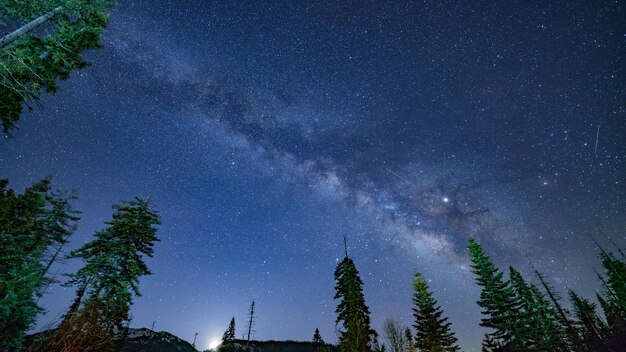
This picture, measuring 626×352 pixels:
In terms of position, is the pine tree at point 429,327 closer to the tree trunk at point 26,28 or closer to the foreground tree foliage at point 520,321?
the foreground tree foliage at point 520,321

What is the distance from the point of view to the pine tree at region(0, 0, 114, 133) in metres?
11.9

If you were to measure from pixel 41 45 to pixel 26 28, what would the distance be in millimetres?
792

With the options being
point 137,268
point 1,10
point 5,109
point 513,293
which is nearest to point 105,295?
point 137,268

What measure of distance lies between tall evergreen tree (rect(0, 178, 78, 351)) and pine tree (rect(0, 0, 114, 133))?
42.9 feet

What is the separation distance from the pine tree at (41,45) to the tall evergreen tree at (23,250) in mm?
13090

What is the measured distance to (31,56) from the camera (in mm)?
12211

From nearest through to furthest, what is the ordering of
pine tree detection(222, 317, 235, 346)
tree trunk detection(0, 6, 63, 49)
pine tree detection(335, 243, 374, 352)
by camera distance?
1. tree trunk detection(0, 6, 63, 49)
2. pine tree detection(335, 243, 374, 352)
3. pine tree detection(222, 317, 235, 346)

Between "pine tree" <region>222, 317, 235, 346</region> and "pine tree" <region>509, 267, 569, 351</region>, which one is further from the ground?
"pine tree" <region>222, 317, 235, 346</region>

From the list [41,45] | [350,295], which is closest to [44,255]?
[41,45]

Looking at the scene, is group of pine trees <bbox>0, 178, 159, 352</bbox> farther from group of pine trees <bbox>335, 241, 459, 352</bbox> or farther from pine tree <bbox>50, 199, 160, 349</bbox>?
group of pine trees <bbox>335, 241, 459, 352</bbox>

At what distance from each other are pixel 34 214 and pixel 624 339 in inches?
2081

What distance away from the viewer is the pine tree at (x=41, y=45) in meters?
11.9

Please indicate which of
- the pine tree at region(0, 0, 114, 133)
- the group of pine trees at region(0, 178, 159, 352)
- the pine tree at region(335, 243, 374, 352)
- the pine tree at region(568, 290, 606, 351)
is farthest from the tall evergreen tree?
the pine tree at region(568, 290, 606, 351)

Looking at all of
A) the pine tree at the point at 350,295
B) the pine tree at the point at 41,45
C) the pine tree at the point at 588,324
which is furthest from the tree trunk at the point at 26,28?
the pine tree at the point at 588,324
